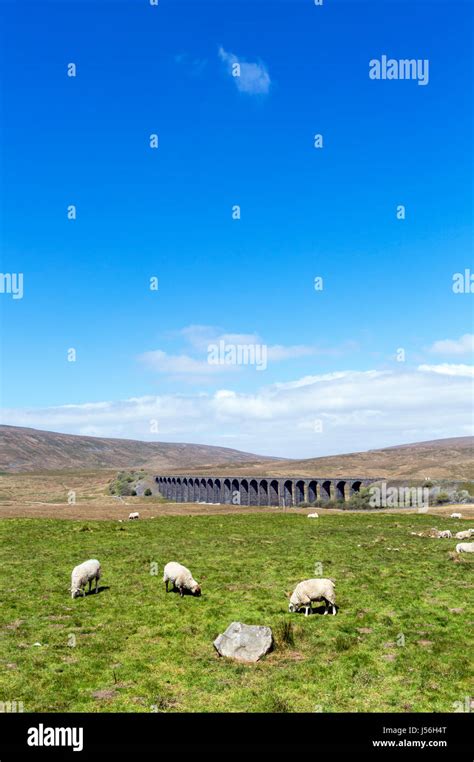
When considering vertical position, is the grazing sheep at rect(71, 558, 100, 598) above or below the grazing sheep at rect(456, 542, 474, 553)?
above

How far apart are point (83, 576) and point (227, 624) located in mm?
7948

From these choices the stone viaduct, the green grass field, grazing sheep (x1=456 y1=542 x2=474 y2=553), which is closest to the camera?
the green grass field

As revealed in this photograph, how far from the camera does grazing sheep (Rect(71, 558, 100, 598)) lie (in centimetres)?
2400

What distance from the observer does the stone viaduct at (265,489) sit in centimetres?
→ 11062

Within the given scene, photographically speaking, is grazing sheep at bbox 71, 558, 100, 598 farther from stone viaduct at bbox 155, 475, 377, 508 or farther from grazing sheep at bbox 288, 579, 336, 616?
stone viaduct at bbox 155, 475, 377, 508

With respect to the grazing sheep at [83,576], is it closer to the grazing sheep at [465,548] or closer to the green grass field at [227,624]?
the green grass field at [227,624]

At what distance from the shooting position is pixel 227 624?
19969 mm

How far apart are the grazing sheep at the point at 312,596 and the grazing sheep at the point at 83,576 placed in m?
9.31

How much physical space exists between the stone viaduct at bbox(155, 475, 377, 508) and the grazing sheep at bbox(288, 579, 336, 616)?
85.9 metres

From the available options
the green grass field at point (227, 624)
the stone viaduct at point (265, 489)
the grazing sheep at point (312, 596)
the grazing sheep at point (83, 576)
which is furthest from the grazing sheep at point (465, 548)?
the stone viaduct at point (265, 489)

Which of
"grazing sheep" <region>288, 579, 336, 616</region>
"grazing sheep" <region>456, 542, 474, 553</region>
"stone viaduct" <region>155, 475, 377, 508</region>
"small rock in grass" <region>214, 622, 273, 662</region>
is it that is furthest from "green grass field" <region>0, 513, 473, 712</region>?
"stone viaduct" <region>155, 475, 377, 508</region>

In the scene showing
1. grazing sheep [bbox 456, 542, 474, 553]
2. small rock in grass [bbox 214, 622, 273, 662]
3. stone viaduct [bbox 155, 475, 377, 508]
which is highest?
small rock in grass [bbox 214, 622, 273, 662]

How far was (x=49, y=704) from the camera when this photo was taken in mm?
13820
